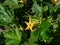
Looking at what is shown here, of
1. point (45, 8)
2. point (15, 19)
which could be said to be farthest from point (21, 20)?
point (45, 8)

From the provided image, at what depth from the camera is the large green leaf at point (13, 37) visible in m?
1.35

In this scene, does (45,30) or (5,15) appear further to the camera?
(5,15)

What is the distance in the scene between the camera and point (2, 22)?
4.73ft

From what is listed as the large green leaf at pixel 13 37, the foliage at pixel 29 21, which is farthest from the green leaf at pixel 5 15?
the large green leaf at pixel 13 37

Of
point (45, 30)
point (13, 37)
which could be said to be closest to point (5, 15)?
point (13, 37)

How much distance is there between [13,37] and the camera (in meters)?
1.36

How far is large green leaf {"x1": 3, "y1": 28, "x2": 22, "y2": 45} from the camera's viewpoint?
1351 millimetres

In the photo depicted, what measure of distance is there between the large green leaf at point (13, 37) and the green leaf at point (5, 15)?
0.10 meters

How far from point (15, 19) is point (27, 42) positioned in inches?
7.2

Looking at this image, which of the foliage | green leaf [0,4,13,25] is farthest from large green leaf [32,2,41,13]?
green leaf [0,4,13,25]

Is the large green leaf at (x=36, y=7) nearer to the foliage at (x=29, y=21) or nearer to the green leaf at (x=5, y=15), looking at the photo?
the foliage at (x=29, y=21)

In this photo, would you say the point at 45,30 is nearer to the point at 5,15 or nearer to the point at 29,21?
the point at 29,21

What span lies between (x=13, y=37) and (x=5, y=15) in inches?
6.8

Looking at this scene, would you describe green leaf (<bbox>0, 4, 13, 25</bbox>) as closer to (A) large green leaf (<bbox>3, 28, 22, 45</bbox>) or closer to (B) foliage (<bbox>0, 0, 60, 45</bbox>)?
(B) foliage (<bbox>0, 0, 60, 45</bbox>)
